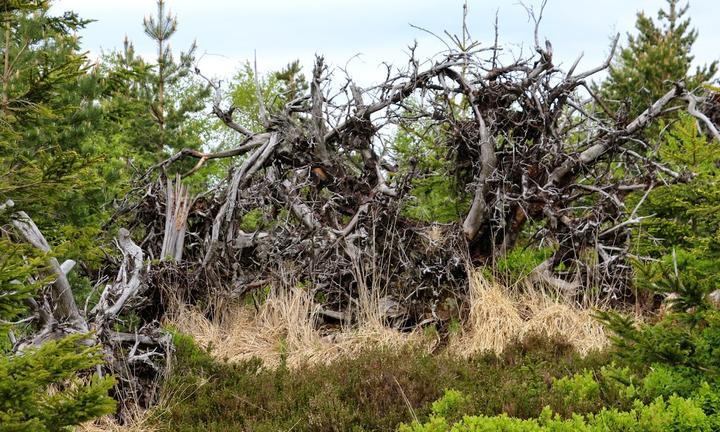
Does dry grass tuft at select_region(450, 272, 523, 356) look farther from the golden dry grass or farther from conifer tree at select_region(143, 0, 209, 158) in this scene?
conifer tree at select_region(143, 0, 209, 158)

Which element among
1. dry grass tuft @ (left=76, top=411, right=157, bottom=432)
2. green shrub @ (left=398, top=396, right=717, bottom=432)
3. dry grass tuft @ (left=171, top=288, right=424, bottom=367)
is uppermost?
green shrub @ (left=398, top=396, right=717, bottom=432)

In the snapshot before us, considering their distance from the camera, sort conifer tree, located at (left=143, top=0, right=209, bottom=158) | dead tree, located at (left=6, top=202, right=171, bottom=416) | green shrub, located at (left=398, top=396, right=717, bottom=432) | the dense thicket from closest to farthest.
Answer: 1. green shrub, located at (left=398, top=396, right=717, bottom=432)
2. dead tree, located at (left=6, top=202, right=171, bottom=416)
3. the dense thicket
4. conifer tree, located at (left=143, top=0, right=209, bottom=158)

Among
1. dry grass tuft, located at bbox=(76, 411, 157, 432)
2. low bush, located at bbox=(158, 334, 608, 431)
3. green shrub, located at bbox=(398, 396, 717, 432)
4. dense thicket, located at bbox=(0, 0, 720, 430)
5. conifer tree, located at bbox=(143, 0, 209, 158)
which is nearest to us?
green shrub, located at bbox=(398, 396, 717, 432)

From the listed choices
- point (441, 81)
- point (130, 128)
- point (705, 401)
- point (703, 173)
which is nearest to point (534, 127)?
point (441, 81)

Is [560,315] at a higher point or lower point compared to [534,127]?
lower

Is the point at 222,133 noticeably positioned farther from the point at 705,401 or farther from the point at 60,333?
the point at 705,401

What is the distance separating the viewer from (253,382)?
5.64 metres

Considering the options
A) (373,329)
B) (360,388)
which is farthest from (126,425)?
(373,329)

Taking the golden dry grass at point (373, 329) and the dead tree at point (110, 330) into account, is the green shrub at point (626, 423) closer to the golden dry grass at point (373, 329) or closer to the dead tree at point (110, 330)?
the golden dry grass at point (373, 329)

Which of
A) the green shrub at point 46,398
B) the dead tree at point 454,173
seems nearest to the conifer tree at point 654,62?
the dead tree at point 454,173

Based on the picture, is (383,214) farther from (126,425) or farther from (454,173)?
(126,425)

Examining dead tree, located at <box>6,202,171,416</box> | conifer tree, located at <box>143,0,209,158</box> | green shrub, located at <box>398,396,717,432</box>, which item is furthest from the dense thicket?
conifer tree, located at <box>143,0,209,158</box>

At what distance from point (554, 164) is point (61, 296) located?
5.15 m

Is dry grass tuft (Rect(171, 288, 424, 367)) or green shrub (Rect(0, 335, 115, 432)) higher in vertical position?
green shrub (Rect(0, 335, 115, 432))
